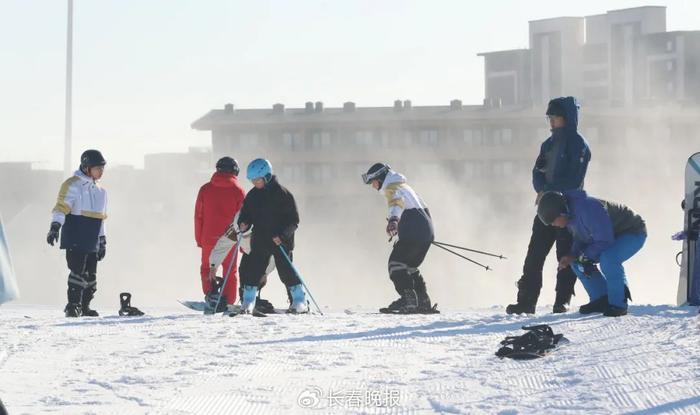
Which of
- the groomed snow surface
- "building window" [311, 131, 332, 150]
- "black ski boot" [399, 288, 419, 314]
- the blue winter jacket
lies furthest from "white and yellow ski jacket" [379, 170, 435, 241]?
"building window" [311, 131, 332, 150]

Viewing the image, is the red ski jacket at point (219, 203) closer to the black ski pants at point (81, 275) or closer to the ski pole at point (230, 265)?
the ski pole at point (230, 265)

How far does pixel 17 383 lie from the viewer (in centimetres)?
700

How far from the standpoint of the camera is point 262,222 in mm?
11914

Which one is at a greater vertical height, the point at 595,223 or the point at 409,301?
the point at 595,223

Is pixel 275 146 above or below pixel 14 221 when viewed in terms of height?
above

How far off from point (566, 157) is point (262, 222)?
317cm

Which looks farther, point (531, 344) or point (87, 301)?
point (87, 301)

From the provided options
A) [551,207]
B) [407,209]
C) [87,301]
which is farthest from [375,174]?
[87,301]

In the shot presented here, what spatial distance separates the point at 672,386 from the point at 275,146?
242 ft

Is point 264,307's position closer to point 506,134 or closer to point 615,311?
point 615,311

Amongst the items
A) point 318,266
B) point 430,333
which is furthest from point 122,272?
point 430,333

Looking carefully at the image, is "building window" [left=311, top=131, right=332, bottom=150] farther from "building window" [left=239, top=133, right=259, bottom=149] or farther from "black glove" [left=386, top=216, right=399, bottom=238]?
"black glove" [left=386, top=216, right=399, bottom=238]

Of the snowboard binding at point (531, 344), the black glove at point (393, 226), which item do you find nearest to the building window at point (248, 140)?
the black glove at point (393, 226)

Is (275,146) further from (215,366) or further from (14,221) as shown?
(215,366)
